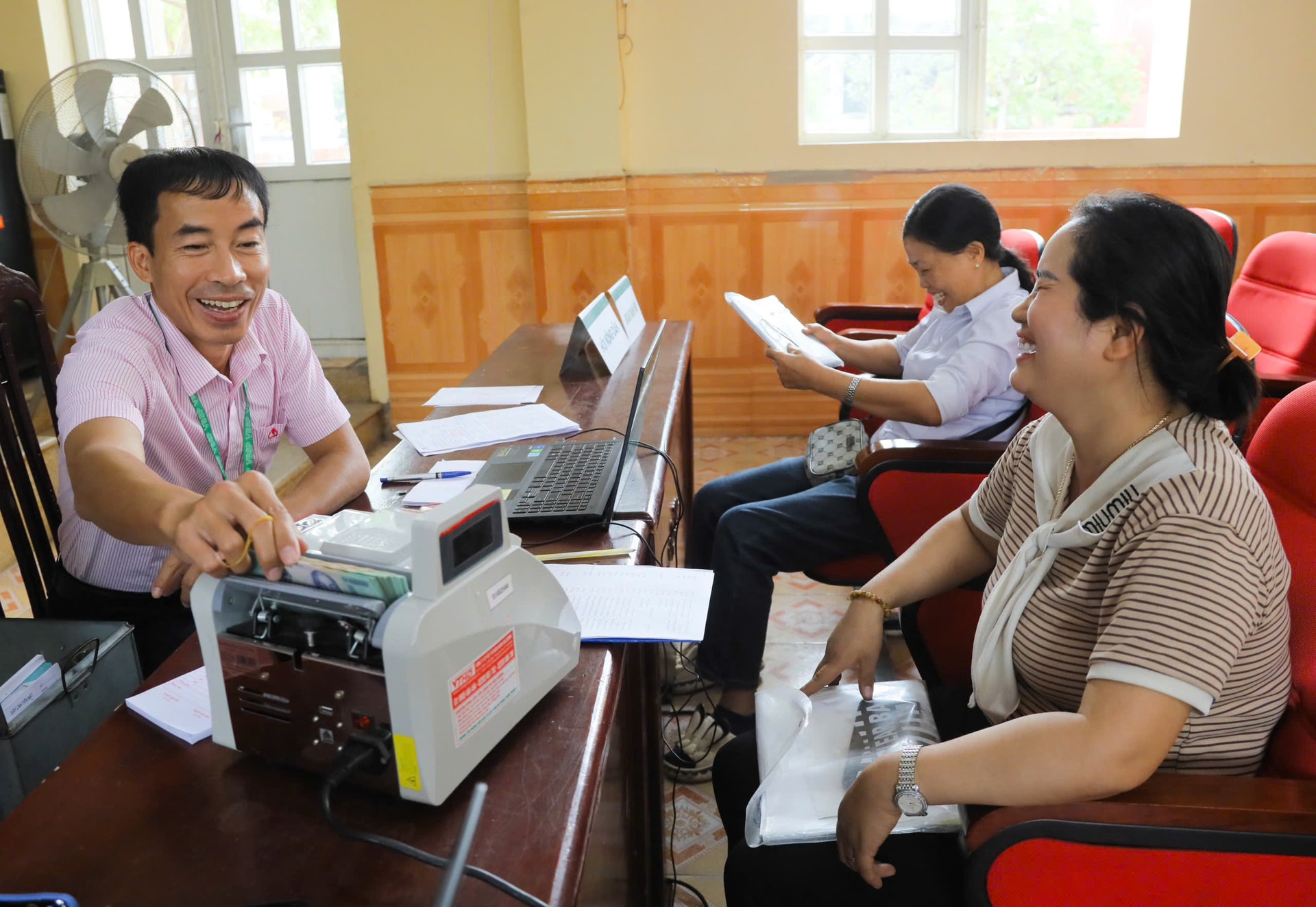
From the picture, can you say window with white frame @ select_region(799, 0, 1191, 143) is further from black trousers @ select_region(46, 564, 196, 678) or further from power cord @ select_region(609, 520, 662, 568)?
black trousers @ select_region(46, 564, 196, 678)

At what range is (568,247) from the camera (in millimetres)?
4059

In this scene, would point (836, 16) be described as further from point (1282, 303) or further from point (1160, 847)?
point (1160, 847)

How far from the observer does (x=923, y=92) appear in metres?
4.18

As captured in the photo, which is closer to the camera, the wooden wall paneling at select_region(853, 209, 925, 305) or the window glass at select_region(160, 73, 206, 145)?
the wooden wall paneling at select_region(853, 209, 925, 305)

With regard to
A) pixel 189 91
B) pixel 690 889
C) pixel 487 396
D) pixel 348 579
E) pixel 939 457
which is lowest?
pixel 690 889

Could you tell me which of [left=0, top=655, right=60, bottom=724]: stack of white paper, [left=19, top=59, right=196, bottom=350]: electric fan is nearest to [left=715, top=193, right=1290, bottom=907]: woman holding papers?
[left=0, top=655, right=60, bottom=724]: stack of white paper

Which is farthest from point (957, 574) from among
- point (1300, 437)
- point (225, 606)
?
point (225, 606)

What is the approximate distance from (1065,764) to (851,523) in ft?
3.61

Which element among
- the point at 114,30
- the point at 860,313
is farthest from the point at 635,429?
the point at 114,30

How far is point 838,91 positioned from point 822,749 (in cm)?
356

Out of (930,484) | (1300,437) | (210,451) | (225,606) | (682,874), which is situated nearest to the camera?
(225,606)

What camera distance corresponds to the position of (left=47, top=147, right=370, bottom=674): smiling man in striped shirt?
4.64 ft

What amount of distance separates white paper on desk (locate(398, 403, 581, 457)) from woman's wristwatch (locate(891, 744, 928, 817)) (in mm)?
969

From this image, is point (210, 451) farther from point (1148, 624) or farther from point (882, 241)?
point (882, 241)
